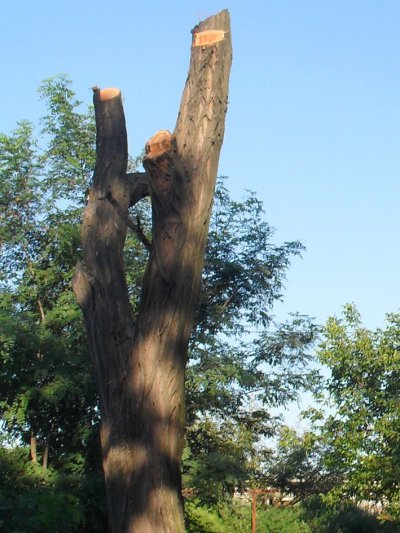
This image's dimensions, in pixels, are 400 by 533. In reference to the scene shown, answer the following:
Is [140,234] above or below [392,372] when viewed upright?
below

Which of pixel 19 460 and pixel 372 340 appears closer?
pixel 19 460

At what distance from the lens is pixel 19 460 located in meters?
14.0

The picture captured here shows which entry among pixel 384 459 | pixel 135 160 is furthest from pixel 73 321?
pixel 384 459

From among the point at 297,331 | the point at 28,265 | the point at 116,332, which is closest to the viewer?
the point at 116,332

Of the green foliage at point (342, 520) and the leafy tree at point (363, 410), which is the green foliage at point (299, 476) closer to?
the green foliage at point (342, 520)

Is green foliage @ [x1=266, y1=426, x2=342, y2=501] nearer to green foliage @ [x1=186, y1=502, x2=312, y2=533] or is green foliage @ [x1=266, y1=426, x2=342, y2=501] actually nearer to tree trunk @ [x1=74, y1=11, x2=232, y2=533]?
green foliage @ [x1=186, y1=502, x2=312, y2=533]

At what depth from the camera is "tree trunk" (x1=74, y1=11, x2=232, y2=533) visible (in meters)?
5.37

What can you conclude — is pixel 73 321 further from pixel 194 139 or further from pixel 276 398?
pixel 194 139

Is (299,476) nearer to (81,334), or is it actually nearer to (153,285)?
(81,334)

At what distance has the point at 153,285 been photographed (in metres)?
5.66

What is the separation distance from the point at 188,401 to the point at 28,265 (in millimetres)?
4271

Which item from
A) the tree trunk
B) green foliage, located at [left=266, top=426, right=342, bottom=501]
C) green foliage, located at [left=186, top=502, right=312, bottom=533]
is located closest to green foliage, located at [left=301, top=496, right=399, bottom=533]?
green foliage, located at [left=186, top=502, right=312, bottom=533]

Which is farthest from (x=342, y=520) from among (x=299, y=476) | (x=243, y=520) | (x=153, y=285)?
(x=153, y=285)

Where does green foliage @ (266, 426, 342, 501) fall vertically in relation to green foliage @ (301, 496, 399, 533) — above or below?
above
